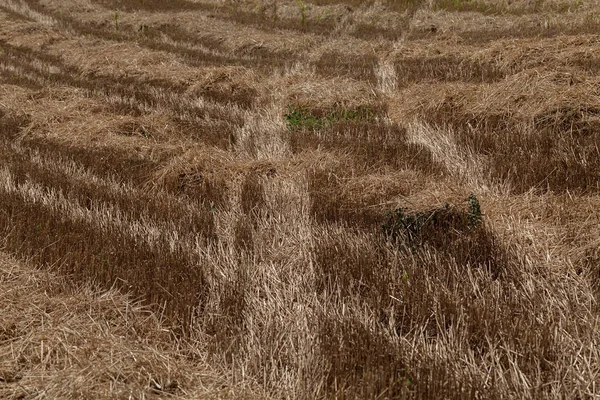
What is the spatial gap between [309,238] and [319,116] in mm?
4192

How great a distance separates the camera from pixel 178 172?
4887mm

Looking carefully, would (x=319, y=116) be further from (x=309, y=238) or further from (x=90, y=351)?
(x=90, y=351)

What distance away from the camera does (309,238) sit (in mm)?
3561

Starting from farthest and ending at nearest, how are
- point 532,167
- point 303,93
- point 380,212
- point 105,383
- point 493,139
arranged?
point 303,93
point 493,139
point 532,167
point 380,212
point 105,383

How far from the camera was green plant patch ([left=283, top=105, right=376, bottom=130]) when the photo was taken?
676 centimetres

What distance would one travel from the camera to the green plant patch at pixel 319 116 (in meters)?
6.76

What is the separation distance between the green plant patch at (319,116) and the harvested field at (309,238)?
0.19 feet

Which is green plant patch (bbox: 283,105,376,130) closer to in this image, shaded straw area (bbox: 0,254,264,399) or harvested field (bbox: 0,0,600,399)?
harvested field (bbox: 0,0,600,399)

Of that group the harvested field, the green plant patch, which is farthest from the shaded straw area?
the green plant patch

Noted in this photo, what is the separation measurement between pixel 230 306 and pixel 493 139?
3680 mm

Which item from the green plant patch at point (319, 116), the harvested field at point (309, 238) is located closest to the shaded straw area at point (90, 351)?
the harvested field at point (309, 238)

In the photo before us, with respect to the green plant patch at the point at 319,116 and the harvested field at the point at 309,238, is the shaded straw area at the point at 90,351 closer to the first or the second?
the harvested field at the point at 309,238

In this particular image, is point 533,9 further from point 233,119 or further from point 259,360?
point 259,360

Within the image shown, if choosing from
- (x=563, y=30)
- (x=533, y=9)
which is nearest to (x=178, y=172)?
(x=563, y=30)
